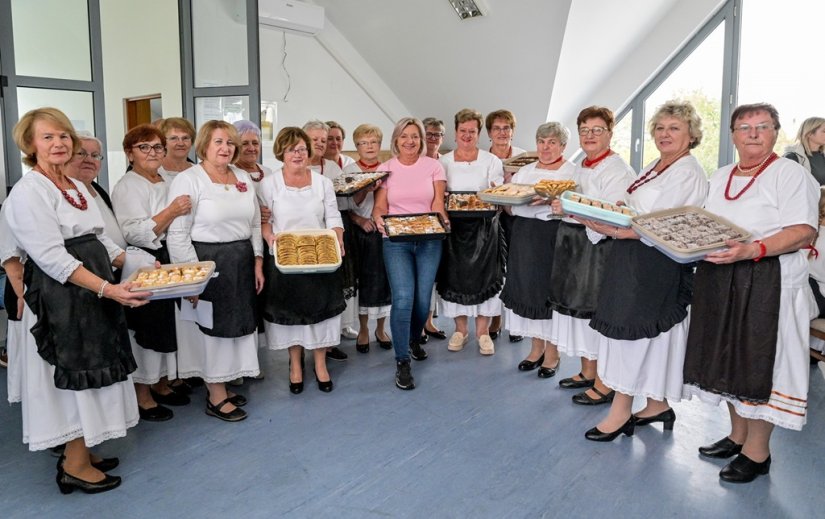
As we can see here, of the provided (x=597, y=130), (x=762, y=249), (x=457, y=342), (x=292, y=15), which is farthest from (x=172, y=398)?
(x=292, y=15)

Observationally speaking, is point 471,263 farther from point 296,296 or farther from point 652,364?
point 652,364

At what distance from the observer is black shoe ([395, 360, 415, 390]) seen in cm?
337

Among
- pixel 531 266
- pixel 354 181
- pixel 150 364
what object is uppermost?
pixel 354 181

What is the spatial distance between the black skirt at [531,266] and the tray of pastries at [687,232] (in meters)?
1.02

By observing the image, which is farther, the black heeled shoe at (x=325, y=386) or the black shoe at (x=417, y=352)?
the black shoe at (x=417, y=352)

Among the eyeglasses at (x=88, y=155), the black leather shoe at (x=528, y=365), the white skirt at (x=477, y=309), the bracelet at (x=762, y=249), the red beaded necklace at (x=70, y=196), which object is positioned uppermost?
the eyeglasses at (x=88, y=155)

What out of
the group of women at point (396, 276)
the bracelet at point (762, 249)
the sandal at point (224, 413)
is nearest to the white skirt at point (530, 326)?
the group of women at point (396, 276)

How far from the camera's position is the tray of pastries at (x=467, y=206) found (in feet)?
11.6

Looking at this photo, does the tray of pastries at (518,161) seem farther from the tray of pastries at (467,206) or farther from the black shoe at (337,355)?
the black shoe at (337,355)

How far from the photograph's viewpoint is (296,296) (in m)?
3.24

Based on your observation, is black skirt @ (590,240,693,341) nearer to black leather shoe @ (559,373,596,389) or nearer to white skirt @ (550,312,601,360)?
white skirt @ (550,312,601,360)

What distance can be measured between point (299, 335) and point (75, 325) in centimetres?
133

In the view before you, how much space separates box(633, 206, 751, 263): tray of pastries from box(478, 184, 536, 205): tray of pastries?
737mm

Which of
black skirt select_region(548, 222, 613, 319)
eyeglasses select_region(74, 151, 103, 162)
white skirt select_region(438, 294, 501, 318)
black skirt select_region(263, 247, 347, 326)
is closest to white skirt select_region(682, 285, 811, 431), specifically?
black skirt select_region(548, 222, 613, 319)
